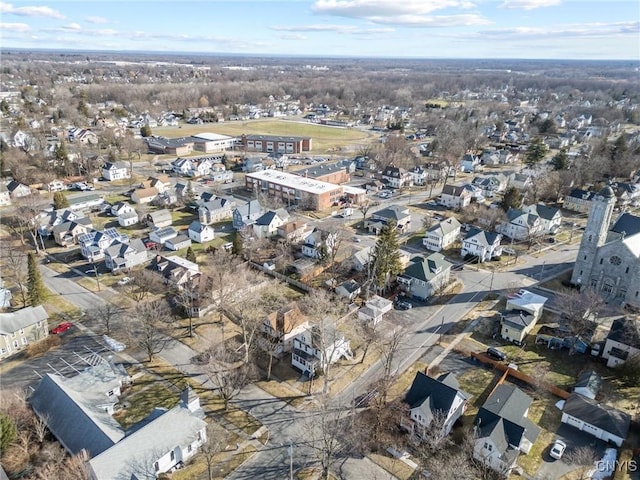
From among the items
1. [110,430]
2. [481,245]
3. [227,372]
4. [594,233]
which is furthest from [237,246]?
[594,233]

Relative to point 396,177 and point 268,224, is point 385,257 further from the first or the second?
point 396,177

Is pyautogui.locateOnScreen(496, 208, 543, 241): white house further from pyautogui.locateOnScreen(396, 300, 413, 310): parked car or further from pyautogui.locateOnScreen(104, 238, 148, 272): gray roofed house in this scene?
pyautogui.locateOnScreen(104, 238, 148, 272): gray roofed house

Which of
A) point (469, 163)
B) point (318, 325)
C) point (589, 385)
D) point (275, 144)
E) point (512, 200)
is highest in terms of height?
point (469, 163)

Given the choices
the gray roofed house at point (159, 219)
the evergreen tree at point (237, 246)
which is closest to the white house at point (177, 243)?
the gray roofed house at point (159, 219)

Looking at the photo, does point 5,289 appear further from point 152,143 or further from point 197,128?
point 197,128

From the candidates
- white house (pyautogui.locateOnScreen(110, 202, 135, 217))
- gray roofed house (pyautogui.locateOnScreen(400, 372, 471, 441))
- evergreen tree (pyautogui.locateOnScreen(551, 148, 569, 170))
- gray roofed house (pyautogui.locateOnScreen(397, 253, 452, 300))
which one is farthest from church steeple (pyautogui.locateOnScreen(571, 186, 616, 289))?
white house (pyautogui.locateOnScreen(110, 202, 135, 217))

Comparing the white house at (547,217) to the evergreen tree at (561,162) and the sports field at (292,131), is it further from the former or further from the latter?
the sports field at (292,131)

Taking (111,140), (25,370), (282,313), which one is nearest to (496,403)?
(282,313)
